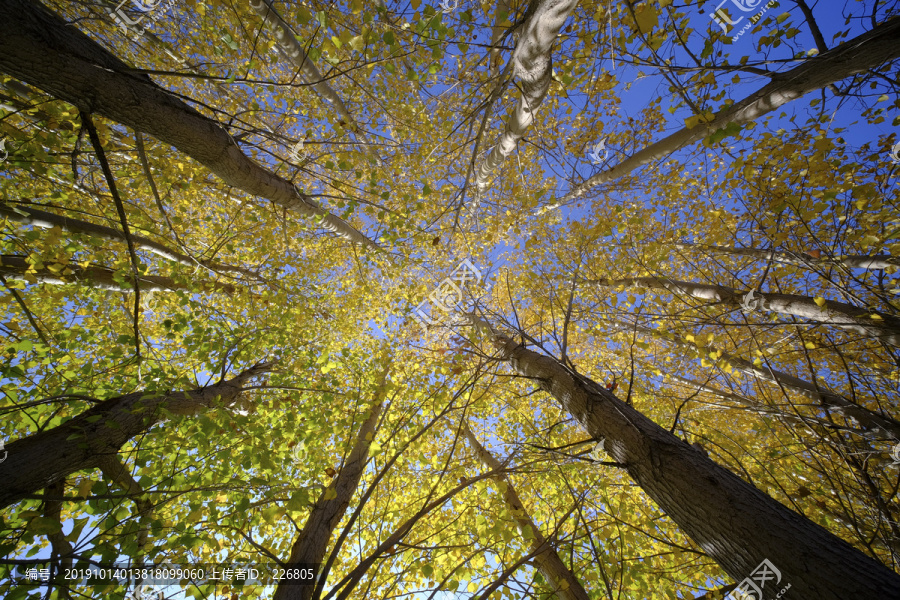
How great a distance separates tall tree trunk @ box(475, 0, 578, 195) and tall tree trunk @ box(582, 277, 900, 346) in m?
2.24

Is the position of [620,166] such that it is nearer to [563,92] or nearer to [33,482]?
[563,92]

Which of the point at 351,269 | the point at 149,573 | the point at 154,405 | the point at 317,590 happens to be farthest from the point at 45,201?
the point at 317,590

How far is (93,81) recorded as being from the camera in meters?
1.77

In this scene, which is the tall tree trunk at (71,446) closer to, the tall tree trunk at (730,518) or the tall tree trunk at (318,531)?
the tall tree trunk at (318,531)

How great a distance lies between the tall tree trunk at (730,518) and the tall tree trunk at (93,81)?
383 cm

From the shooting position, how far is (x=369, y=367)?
15.9 feet

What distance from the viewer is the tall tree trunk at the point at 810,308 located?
120 inches

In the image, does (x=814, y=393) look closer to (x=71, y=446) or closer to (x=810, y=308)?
(x=810, y=308)

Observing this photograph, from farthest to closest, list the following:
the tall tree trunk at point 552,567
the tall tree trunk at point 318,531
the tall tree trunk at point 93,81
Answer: the tall tree trunk at point 552,567, the tall tree trunk at point 318,531, the tall tree trunk at point 93,81

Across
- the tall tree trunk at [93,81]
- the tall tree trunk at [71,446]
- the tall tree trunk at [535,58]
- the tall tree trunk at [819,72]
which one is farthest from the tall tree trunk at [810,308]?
the tall tree trunk at [71,446]

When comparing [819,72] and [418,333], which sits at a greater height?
[418,333]

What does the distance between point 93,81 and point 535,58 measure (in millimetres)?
3032

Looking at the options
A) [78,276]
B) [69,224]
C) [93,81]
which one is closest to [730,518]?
Answer: [93,81]

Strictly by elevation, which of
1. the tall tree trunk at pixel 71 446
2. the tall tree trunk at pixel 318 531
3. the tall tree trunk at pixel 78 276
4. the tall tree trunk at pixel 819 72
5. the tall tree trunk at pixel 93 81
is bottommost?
the tall tree trunk at pixel 318 531
